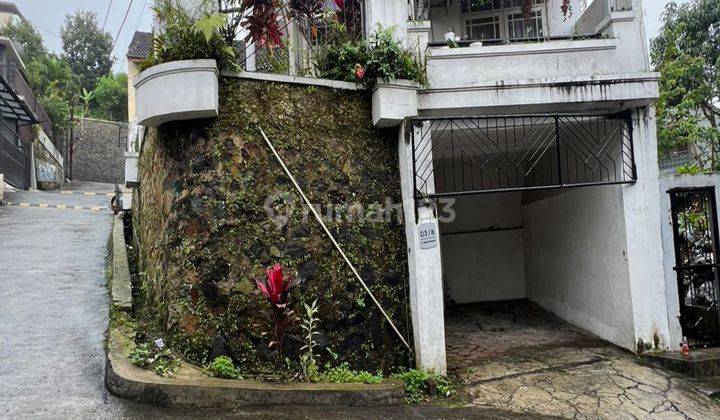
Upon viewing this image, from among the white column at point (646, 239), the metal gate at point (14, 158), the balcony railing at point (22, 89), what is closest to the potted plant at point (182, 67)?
the white column at point (646, 239)

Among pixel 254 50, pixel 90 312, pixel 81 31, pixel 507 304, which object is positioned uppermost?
pixel 81 31

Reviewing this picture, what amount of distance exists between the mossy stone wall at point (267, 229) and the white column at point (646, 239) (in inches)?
117

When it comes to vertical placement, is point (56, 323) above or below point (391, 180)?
below

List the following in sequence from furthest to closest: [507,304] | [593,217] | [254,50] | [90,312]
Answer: [507,304], [593,217], [90,312], [254,50]

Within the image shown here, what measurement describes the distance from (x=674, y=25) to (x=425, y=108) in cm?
1131

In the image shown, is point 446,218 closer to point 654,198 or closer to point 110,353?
point 654,198

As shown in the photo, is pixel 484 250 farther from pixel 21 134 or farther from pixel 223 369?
pixel 21 134

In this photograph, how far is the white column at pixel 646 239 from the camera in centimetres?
598

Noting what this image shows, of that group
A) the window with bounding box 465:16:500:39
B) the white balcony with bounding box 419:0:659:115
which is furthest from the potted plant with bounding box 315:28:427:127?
the window with bounding box 465:16:500:39

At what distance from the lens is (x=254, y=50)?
575cm

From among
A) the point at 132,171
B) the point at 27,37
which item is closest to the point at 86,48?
the point at 27,37

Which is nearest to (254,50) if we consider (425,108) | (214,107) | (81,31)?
(214,107)

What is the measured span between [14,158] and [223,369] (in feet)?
61.4

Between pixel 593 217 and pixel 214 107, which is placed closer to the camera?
pixel 214 107
